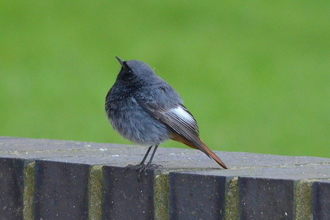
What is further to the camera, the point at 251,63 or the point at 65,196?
the point at 251,63

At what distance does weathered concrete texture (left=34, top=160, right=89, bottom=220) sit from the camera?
2.92 m

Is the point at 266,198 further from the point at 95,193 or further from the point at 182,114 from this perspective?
the point at 182,114

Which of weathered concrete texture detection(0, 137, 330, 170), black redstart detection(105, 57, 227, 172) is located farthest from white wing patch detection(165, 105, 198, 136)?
weathered concrete texture detection(0, 137, 330, 170)

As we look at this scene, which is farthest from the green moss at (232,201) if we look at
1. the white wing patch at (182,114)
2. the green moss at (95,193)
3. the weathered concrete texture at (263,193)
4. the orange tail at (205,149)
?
the white wing patch at (182,114)

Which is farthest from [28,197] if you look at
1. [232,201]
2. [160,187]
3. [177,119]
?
[232,201]

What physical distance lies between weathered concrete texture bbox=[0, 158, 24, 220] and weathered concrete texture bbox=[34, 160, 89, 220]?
2.9 inches

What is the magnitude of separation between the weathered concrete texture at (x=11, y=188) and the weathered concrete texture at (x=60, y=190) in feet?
0.24

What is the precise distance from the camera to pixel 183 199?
105 inches

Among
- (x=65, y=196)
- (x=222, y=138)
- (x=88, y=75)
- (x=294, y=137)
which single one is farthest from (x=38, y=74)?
(x=65, y=196)

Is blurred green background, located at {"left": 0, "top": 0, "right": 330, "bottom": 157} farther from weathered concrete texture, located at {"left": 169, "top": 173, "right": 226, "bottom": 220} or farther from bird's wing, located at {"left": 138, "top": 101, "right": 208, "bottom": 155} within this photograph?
weathered concrete texture, located at {"left": 169, "top": 173, "right": 226, "bottom": 220}

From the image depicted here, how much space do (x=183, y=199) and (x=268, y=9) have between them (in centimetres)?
978

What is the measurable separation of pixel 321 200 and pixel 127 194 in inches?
32.5

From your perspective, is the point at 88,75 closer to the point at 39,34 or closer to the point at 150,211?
the point at 39,34

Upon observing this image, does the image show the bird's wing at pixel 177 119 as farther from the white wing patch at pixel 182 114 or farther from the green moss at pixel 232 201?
the green moss at pixel 232 201
